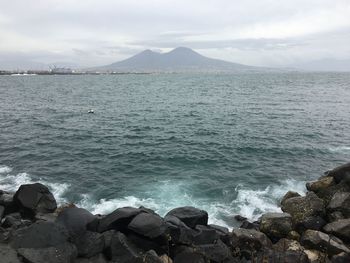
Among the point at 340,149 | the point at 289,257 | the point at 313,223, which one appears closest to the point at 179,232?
the point at 289,257

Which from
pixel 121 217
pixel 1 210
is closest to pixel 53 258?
pixel 121 217

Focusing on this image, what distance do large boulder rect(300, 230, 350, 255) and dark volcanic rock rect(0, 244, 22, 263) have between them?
41.4 feet

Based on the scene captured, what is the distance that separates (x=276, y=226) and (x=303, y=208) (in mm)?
2479

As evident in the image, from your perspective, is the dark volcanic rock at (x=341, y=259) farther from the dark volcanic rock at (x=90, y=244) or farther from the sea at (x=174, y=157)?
the dark volcanic rock at (x=90, y=244)

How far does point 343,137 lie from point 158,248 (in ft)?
111

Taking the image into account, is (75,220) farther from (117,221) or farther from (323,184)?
(323,184)

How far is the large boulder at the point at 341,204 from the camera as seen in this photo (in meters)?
19.2

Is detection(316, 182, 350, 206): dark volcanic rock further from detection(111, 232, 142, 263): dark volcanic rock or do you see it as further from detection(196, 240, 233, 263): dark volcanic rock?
detection(111, 232, 142, 263): dark volcanic rock

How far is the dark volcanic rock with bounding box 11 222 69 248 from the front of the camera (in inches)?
537

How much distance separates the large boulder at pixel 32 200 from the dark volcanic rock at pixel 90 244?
472 cm

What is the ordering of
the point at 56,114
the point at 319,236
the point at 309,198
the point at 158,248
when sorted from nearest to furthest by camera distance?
1. the point at 158,248
2. the point at 319,236
3. the point at 309,198
4. the point at 56,114

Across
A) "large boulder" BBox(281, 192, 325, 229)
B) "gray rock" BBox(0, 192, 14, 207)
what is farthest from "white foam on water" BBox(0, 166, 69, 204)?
"large boulder" BBox(281, 192, 325, 229)

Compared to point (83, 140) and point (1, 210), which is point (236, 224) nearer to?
point (1, 210)

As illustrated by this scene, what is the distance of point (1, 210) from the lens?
1778 cm
